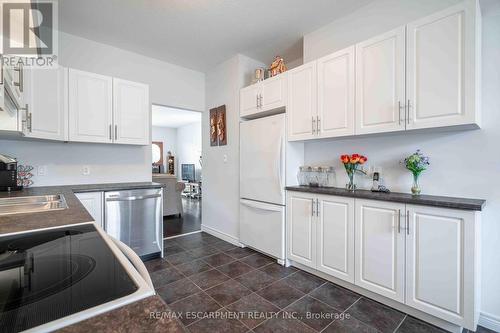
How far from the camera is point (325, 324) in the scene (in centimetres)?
175

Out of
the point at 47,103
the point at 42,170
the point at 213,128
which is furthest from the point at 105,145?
the point at 213,128

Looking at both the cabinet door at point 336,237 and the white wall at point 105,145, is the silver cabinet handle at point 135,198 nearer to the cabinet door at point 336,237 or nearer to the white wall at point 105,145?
the white wall at point 105,145

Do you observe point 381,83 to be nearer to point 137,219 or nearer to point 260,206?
point 260,206

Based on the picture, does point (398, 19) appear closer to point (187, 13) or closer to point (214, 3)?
point (214, 3)

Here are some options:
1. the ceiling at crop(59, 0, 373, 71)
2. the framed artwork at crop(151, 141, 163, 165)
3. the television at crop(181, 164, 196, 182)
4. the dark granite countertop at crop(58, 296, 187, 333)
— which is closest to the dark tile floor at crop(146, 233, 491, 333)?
the dark granite countertop at crop(58, 296, 187, 333)

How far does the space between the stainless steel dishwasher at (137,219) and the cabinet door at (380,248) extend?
2280 millimetres

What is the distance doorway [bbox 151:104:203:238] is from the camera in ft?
17.2

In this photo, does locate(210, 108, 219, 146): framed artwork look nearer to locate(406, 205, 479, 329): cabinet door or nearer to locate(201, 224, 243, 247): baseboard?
locate(201, 224, 243, 247): baseboard

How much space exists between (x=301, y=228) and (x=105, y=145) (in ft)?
8.88

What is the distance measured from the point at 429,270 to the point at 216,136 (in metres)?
3.08

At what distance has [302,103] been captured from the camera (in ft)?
8.52

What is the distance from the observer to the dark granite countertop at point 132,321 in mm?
439

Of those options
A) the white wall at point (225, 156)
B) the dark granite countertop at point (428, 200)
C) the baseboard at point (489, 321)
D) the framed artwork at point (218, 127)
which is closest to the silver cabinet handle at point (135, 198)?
the white wall at point (225, 156)

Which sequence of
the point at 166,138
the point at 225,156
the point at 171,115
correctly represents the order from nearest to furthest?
the point at 225,156, the point at 171,115, the point at 166,138
